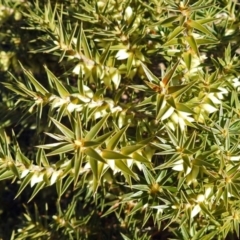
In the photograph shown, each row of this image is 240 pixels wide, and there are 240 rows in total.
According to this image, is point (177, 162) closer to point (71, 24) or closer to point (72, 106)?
point (72, 106)

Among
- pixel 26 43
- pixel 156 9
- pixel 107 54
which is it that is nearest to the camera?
pixel 107 54

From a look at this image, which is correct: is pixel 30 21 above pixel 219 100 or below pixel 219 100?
above

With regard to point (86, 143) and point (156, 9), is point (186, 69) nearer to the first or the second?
point (156, 9)

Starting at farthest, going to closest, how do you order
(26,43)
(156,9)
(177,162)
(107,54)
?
(26,43) < (156,9) < (107,54) < (177,162)

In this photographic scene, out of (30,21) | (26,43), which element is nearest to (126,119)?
(30,21)

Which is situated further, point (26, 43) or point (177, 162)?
point (26, 43)

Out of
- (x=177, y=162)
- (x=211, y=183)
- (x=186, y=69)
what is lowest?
(x=211, y=183)

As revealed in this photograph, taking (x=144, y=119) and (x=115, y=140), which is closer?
(x=115, y=140)
